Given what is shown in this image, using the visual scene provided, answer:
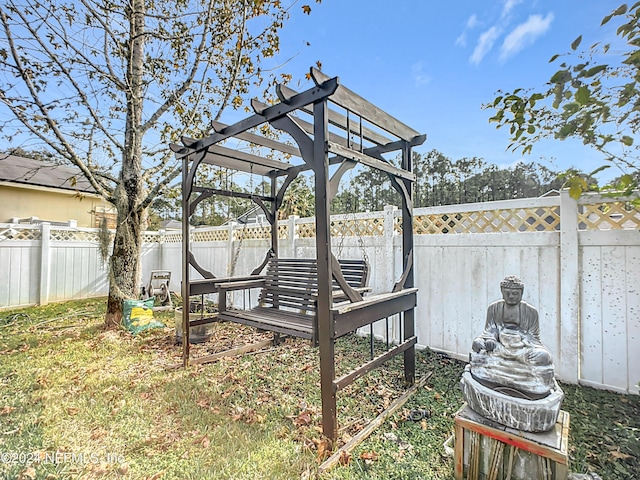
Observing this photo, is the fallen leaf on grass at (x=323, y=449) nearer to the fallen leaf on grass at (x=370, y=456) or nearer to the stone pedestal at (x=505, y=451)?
the fallen leaf on grass at (x=370, y=456)

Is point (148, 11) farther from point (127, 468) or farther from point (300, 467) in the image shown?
point (300, 467)

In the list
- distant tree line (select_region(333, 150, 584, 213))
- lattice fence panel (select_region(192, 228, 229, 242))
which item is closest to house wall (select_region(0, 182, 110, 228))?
lattice fence panel (select_region(192, 228, 229, 242))

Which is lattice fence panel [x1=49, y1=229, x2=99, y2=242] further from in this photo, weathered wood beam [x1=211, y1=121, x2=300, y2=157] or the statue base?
the statue base

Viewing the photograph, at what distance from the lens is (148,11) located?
4809 mm

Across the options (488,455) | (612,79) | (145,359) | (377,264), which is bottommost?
(145,359)

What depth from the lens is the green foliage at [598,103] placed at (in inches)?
56.4

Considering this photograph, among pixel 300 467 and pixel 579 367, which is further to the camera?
pixel 579 367

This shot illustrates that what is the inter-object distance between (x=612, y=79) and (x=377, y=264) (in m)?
2.77

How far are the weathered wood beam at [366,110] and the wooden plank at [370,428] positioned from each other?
7.23 ft

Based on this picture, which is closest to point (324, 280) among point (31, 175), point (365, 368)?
point (365, 368)

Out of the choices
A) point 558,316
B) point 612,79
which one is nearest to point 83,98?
point 612,79

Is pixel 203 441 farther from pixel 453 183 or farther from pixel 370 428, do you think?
pixel 453 183

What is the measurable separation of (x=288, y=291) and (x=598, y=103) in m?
2.91

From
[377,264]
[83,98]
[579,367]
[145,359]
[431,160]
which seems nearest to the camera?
[579,367]
